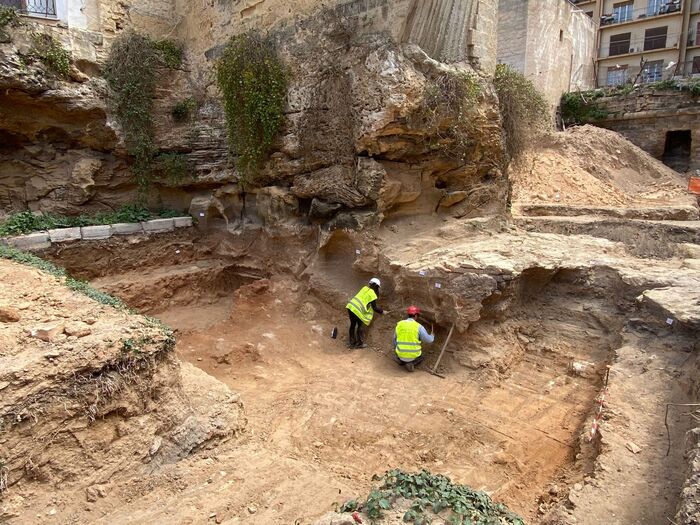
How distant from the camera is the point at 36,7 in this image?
30.3 ft

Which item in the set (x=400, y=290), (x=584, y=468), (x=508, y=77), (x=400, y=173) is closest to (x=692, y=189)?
(x=508, y=77)

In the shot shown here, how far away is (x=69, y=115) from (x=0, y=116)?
1.14 metres

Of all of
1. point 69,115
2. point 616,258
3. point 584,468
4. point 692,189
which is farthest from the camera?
point 692,189

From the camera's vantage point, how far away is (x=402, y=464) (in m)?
4.95

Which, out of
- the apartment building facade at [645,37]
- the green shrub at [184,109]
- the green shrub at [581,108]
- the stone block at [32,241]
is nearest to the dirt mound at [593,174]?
the green shrub at [581,108]

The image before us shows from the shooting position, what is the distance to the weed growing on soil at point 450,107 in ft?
24.6

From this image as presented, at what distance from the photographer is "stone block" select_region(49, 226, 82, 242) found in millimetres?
8656

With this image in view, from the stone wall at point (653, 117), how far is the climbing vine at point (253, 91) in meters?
15.0

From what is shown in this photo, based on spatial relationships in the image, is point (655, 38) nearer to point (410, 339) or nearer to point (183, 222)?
point (183, 222)

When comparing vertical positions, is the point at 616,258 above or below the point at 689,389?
above

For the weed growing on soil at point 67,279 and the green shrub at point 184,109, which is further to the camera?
the green shrub at point 184,109

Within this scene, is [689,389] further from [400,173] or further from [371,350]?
[400,173]

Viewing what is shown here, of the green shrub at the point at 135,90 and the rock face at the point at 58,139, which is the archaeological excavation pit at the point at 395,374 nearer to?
the rock face at the point at 58,139

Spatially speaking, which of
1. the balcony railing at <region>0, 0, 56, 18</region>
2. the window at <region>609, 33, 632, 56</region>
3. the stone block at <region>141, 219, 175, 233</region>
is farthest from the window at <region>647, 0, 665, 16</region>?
the balcony railing at <region>0, 0, 56, 18</region>
